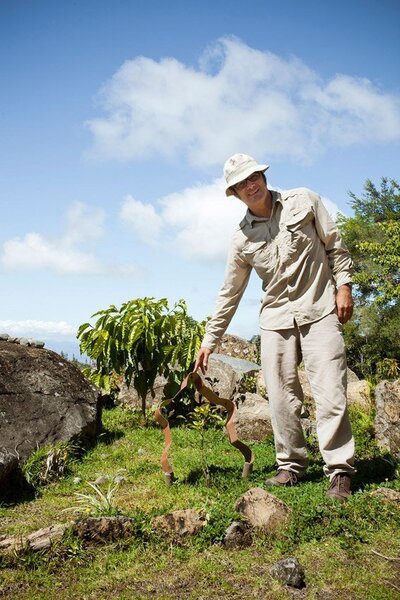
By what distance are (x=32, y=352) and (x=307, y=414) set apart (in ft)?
12.7

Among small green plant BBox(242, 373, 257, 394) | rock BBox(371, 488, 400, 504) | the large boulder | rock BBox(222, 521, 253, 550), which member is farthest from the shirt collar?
small green plant BBox(242, 373, 257, 394)

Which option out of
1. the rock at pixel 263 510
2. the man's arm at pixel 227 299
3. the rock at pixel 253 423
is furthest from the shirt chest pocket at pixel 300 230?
the rock at pixel 253 423

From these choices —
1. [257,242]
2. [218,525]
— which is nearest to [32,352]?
[257,242]

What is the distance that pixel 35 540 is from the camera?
12.6ft

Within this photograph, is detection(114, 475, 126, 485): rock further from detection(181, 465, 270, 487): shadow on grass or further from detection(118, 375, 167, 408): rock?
detection(118, 375, 167, 408): rock

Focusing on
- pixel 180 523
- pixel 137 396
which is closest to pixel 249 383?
pixel 137 396

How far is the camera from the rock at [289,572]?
3.47m

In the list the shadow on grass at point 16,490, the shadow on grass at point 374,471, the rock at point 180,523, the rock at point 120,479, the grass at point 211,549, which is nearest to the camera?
the grass at point 211,549

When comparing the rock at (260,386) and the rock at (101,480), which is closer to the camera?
the rock at (101,480)

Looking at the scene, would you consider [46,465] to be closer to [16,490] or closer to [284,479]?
[16,490]

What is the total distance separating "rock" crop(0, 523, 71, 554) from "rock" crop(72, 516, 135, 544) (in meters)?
0.09

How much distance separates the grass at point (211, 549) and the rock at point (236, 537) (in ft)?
0.18

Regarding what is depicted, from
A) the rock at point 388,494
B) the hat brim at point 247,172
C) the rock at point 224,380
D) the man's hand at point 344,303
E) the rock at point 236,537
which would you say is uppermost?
the hat brim at point 247,172

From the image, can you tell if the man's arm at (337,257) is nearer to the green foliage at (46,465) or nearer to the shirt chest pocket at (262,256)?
the shirt chest pocket at (262,256)
